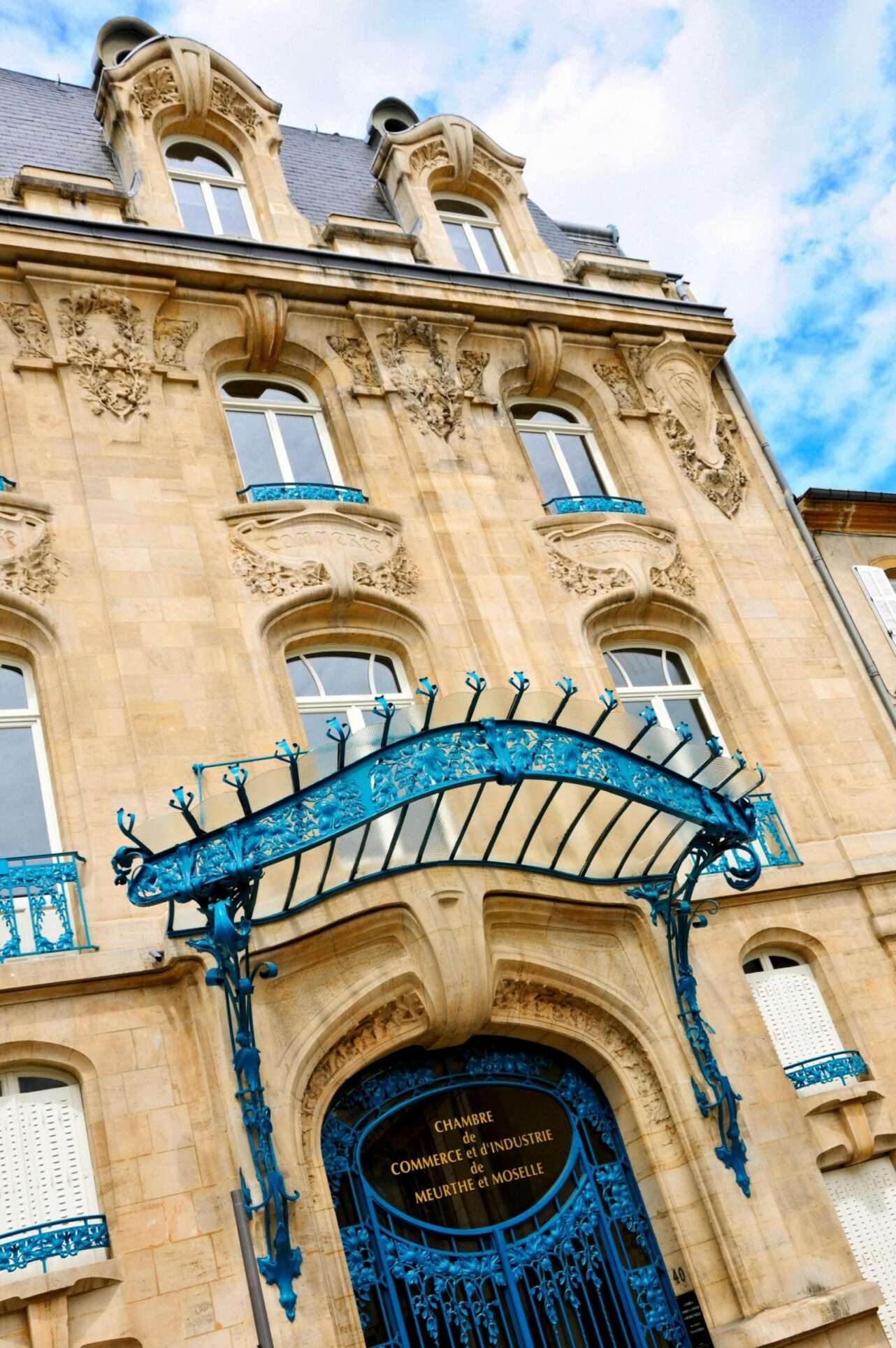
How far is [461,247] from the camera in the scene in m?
15.9

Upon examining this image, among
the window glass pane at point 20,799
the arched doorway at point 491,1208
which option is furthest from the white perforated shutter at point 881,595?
the window glass pane at point 20,799

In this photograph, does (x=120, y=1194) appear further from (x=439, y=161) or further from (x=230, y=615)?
(x=439, y=161)

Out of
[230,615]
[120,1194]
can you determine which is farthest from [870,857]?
[120,1194]

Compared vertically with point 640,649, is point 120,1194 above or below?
below

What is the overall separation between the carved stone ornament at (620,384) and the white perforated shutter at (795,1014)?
665cm

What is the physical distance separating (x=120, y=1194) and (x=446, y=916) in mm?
2960

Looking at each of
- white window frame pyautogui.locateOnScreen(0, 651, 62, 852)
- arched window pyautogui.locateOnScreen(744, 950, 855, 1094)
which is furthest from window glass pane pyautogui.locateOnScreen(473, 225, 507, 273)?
arched window pyautogui.locateOnScreen(744, 950, 855, 1094)

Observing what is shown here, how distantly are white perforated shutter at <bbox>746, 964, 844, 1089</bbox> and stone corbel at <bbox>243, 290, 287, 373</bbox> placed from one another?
7737 millimetres

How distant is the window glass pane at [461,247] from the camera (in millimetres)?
15672

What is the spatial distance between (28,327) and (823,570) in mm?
8672

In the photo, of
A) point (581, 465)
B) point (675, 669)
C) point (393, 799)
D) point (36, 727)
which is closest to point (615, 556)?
point (675, 669)

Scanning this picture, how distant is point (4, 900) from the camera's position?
9164mm

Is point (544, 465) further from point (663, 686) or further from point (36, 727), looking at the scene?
point (36, 727)

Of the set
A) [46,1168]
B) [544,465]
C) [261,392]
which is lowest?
[46,1168]
